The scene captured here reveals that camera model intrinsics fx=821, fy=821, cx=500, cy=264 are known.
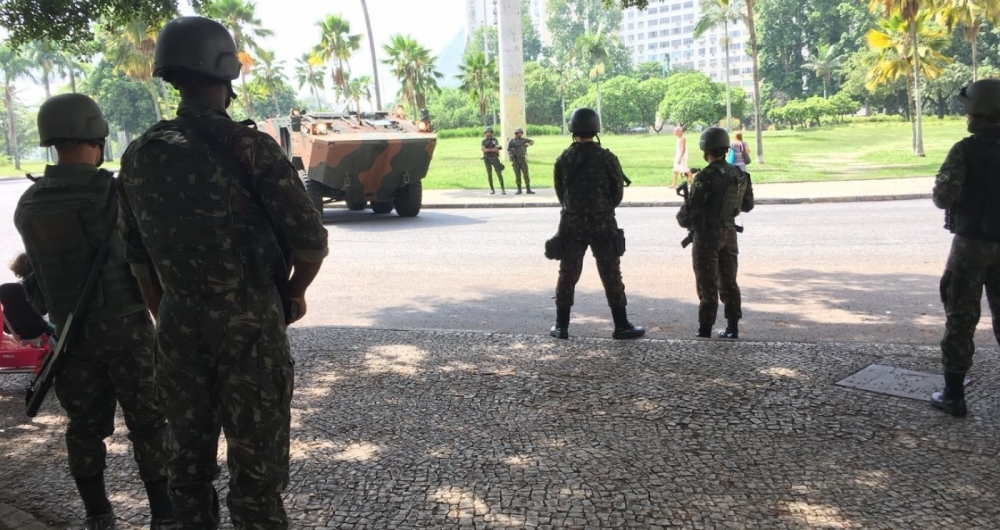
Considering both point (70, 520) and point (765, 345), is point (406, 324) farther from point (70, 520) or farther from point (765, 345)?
point (70, 520)

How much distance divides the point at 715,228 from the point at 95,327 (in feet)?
13.9

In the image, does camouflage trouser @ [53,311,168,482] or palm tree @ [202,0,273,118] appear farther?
palm tree @ [202,0,273,118]

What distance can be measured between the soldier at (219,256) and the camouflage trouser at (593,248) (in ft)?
11.5

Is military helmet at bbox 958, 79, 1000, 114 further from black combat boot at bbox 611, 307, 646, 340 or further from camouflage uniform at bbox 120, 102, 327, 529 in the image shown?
camouflage uniform at bbox 120, 102, 327, 529

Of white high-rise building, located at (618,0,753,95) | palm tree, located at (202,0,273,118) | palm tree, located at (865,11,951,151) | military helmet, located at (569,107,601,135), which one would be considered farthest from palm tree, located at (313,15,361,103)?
white high-rise building, located at (618,0,753,95)

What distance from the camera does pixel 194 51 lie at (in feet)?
8.61

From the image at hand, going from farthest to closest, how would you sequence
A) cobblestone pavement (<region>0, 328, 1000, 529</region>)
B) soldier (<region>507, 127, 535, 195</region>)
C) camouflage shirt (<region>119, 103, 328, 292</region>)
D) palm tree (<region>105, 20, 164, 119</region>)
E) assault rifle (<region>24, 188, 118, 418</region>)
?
palm tree (<region>105, 20, 164, 119</region>) < soldier (<region>507, 127, 535, 195</region>) < cobblestone pavement (<region>0, 328, 1000, 529</region>) < assault rifle (<region>24, 188, 118, 418</region>) < camouflage shirt (<region>119, 103, 328, 292</region>)

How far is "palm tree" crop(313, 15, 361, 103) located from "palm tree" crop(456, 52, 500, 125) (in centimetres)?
1001

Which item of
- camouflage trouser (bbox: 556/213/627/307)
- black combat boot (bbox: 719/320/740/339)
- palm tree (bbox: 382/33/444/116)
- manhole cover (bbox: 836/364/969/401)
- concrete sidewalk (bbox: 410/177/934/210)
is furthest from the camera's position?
palm tree (bbox: 382/33/444/116)

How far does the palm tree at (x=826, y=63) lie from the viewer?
257 ft

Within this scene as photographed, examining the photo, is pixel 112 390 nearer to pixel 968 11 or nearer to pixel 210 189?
pixel 210 189

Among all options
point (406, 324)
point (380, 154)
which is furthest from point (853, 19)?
point (406, 324)

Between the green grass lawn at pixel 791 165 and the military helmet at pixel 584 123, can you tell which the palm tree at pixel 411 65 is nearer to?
the green grass lawn at pixel 791 165

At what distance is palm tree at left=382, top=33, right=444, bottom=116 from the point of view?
171 feet
